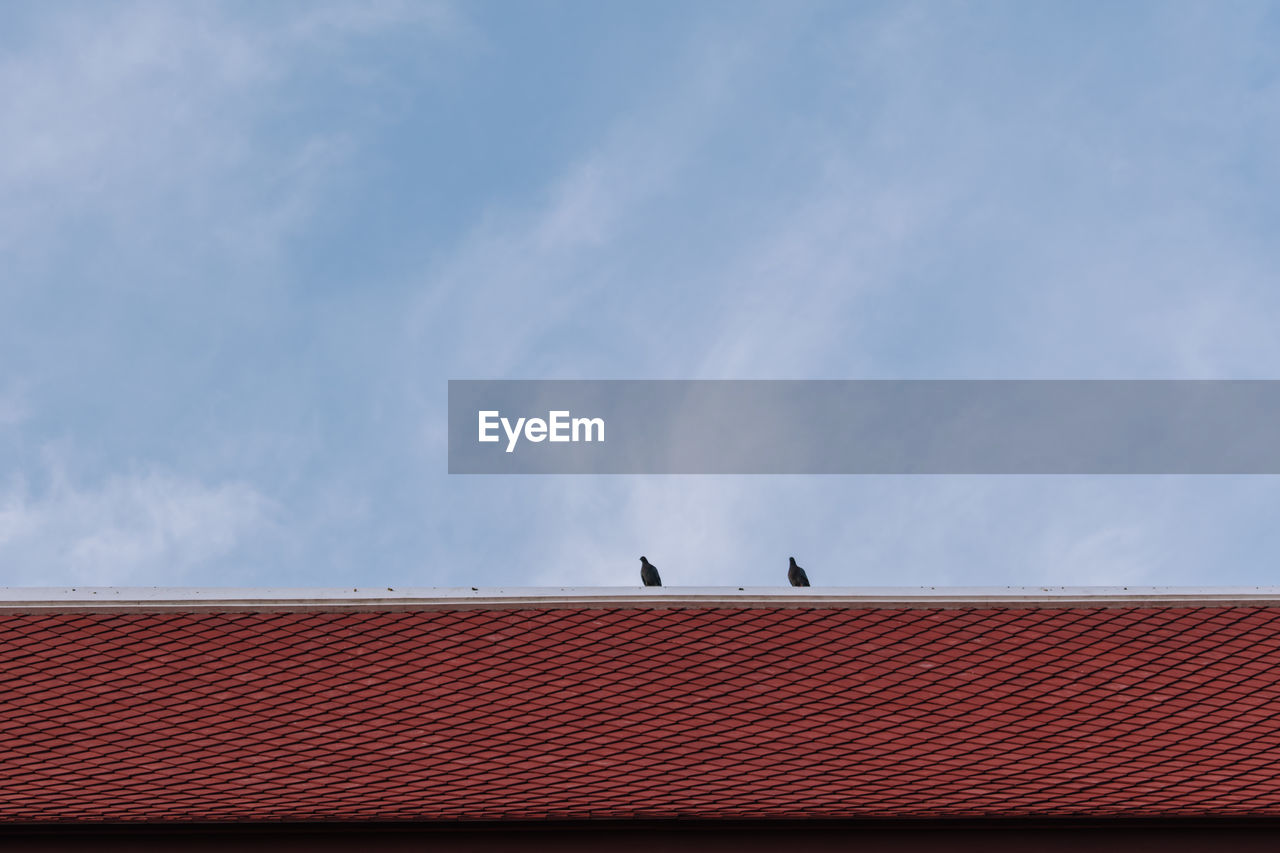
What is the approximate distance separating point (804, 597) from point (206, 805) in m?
5.86

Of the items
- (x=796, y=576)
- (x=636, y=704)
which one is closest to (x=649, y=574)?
(x=796, y=576)

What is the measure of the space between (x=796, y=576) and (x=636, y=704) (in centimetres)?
447

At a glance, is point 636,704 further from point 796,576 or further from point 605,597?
point 796,576

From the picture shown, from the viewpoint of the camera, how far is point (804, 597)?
511 inches

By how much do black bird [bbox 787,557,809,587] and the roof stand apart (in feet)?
6.24

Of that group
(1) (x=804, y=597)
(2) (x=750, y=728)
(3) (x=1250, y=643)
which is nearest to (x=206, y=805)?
(2) (x=750, y=728)

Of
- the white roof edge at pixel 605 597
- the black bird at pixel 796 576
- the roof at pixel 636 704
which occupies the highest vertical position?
the black bird at pixel 796 576

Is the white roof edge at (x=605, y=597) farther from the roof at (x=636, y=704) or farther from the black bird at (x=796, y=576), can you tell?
the black bird at (x=796, y=576)

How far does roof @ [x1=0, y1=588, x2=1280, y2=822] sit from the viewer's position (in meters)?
9.09

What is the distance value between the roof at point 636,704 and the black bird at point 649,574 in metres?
2.34

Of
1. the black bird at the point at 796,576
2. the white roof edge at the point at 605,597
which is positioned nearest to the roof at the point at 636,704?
the white roof edge at the point at 605,597

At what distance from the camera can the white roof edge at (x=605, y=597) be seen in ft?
41.6

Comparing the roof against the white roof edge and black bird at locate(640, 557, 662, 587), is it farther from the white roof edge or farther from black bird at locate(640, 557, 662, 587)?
black bird at locate(640, 557, 662, 587)

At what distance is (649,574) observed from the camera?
604 inches
